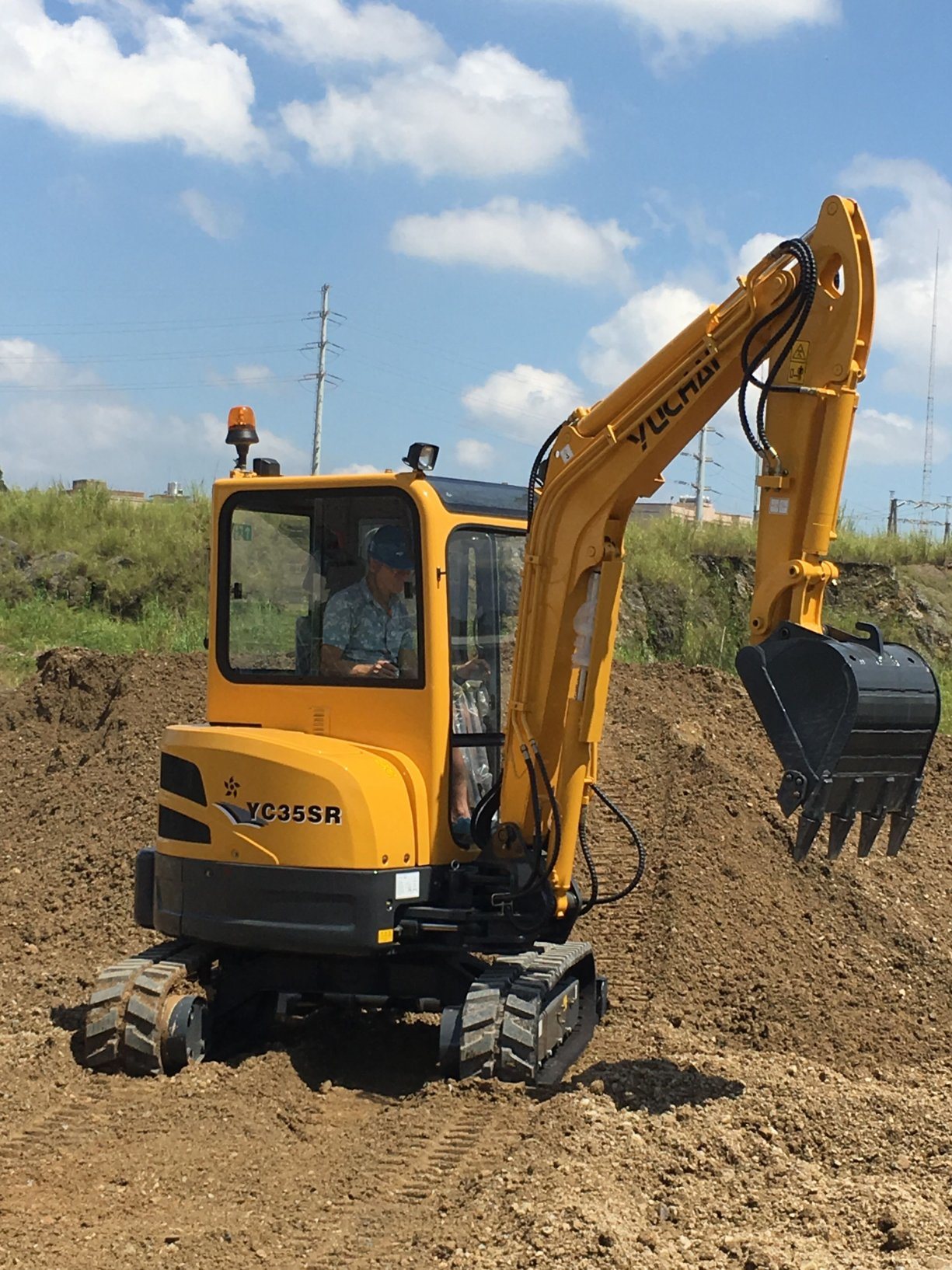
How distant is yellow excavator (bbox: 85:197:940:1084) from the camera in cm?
529

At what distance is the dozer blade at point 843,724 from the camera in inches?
193

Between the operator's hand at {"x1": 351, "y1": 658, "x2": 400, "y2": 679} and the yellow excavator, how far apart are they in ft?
0.03

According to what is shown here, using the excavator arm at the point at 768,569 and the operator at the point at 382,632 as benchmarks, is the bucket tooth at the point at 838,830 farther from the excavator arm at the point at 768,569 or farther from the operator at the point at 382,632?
the operator at the point at 382,632

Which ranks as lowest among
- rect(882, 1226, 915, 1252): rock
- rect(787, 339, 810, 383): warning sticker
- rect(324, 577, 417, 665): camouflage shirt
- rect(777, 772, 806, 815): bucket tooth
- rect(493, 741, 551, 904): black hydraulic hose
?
rect(882, 1226, 915, 1252): rock

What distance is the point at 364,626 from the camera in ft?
20.4

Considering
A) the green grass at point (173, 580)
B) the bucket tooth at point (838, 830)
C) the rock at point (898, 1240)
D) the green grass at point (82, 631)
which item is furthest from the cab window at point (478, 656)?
the green grass at point (82, 631)

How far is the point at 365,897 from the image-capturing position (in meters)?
5.83

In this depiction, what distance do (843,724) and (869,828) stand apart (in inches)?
18.1

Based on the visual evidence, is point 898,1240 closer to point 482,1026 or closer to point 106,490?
point 482,1026

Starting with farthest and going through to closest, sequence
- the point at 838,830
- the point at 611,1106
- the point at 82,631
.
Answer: the point at 82,631, the point at 611,1106, the point at 838,830

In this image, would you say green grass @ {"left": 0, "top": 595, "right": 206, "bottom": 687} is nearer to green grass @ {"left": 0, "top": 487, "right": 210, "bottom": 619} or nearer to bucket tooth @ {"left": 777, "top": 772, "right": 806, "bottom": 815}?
green grass @ {"left": 0, "top": 487, "right": 210, "bottom": 619}

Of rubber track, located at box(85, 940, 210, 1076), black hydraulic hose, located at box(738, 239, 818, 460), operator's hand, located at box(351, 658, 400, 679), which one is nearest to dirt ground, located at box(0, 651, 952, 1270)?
rubber track, located at box(85, 940, 210, 1076)

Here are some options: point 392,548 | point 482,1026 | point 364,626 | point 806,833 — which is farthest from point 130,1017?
point 806,833

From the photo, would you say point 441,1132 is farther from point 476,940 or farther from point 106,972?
point 106,972
